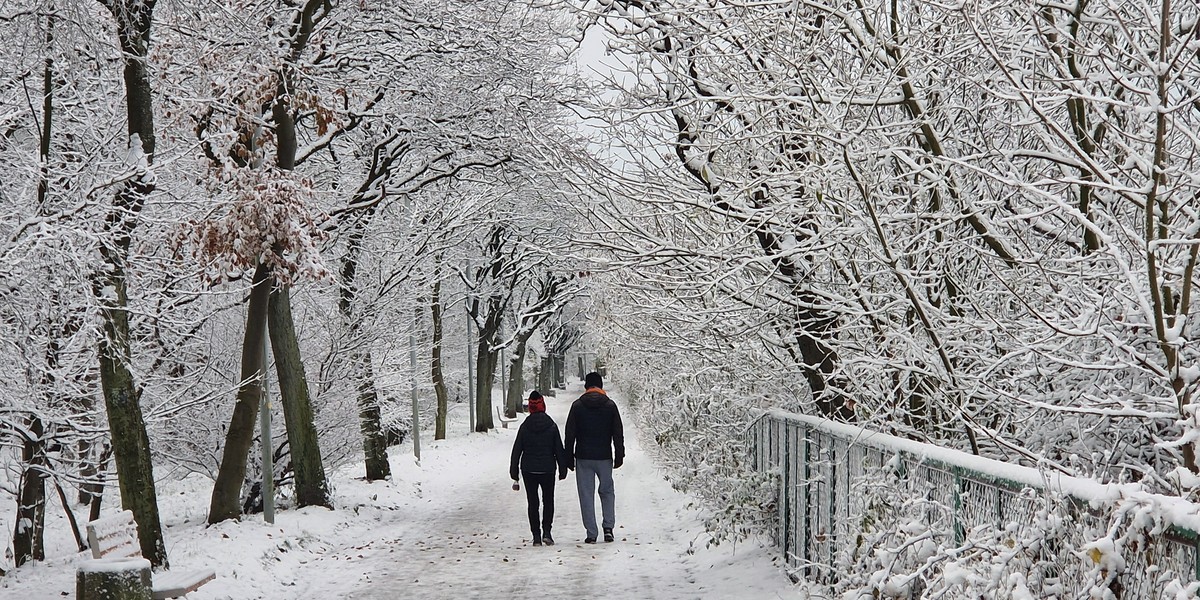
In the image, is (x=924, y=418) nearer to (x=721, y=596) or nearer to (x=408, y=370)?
(x=721, y=596)

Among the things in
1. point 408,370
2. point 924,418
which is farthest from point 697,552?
point 408,370

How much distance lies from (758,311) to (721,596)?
251cm

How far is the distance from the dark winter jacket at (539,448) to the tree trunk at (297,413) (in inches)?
139

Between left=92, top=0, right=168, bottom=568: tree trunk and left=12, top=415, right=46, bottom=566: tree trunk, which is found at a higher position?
left=92, top=0, right=168, bottom=568: tree trunk

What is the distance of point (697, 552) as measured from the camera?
11.6 metres

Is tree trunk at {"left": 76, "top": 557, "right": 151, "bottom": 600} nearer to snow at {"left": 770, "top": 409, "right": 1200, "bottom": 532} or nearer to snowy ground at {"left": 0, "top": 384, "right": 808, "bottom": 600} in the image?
snowy ground at {"left": 0, "top": 384, "right": 808, "bottom": 600}

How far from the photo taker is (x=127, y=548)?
8.93 metres

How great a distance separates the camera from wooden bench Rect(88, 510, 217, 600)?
8.43 metres

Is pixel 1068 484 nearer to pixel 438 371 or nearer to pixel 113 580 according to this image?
pixel 113 580

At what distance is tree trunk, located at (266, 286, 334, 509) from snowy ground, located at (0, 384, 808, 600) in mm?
441

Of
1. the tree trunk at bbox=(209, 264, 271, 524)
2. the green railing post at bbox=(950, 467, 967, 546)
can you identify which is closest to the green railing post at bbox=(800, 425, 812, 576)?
the green railing post at bbox=(950, 467, 967, 546)

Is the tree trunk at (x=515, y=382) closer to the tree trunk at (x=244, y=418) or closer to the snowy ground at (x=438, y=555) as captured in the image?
the snowy ground at (x=438, y=555)

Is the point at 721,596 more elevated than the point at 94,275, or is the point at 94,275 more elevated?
the point at 94,275

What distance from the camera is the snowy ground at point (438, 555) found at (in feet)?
32.4
